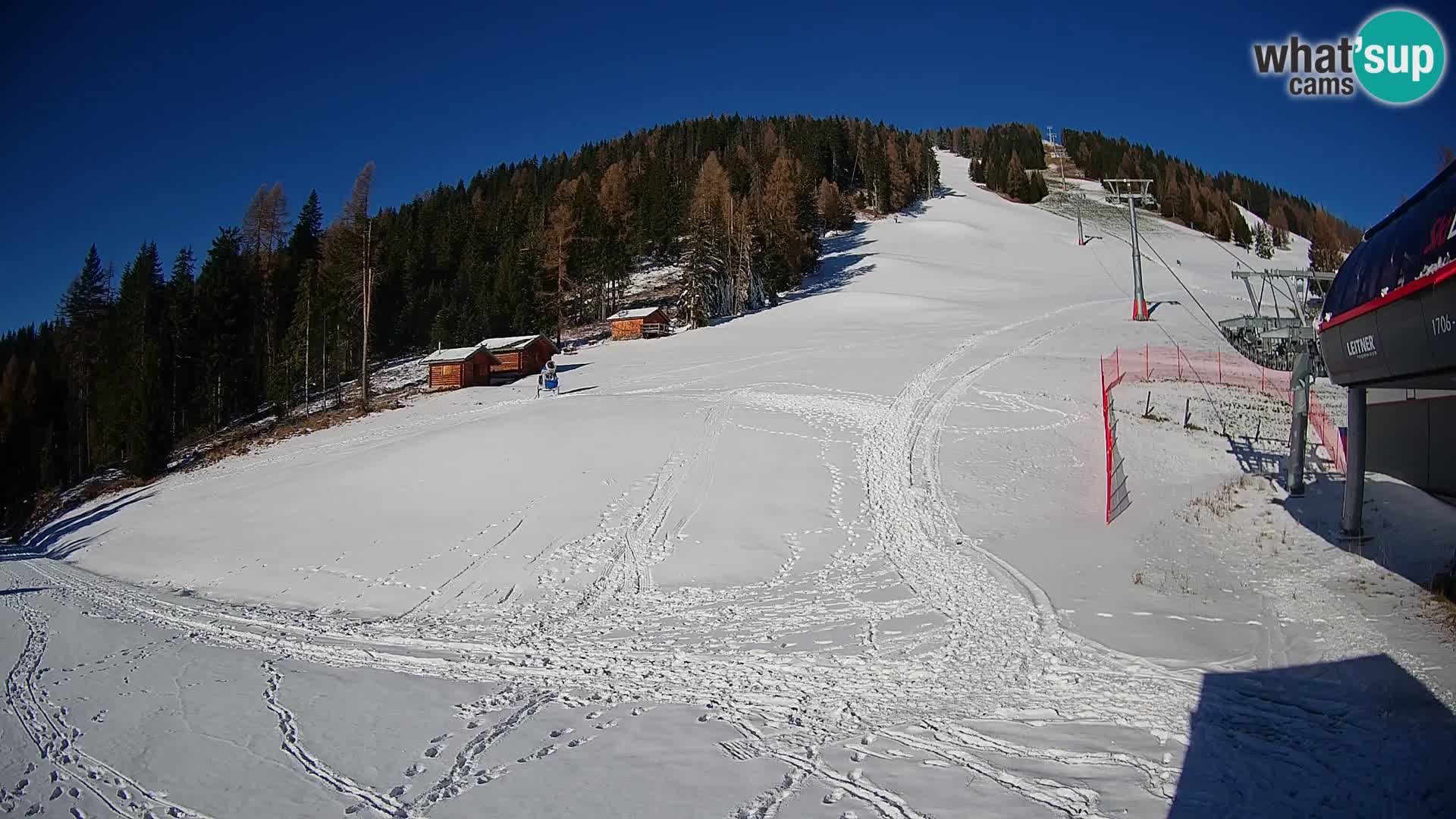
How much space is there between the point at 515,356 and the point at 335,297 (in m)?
13.7

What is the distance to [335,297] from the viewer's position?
45.9m

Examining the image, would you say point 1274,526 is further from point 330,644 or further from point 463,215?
point 463,215

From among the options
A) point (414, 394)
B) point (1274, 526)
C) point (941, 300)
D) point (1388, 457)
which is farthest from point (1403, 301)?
point (941, 300)

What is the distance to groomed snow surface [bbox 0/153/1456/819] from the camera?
17.3 feet

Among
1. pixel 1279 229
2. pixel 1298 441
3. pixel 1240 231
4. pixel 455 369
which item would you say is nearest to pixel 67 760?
pixel 1298 441

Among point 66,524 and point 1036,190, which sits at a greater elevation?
point 1036,190

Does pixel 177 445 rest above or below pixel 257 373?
below

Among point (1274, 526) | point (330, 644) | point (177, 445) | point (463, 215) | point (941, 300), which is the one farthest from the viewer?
point (463, 215)

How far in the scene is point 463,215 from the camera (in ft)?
259

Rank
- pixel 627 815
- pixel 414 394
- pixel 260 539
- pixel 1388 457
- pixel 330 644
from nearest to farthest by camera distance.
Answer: pixel 627 815
pixel 330 644
pixel 1388 457
pixel 260 539
pixel 414 394

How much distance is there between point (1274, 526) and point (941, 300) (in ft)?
134

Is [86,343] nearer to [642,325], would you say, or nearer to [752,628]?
[642,325]

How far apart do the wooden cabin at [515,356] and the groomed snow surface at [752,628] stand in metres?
17.6

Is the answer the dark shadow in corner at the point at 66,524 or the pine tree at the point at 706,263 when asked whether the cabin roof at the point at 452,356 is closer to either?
the dark shadow in corner at the point at 66,524
